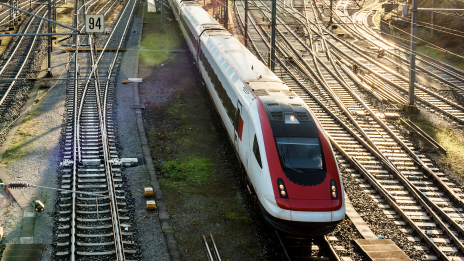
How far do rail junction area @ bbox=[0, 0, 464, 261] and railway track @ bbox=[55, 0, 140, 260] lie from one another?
6cm

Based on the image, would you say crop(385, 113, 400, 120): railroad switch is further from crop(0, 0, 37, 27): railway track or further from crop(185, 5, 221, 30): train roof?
crop(0, 0, 37, 27): railway track

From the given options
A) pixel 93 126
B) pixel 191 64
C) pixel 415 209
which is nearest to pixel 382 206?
pixel 415 209

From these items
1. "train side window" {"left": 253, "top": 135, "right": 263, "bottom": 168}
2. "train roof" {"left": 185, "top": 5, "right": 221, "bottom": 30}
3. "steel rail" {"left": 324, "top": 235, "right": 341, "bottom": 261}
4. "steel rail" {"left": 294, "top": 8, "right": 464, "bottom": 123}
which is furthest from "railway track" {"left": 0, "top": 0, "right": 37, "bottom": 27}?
"steel rail" {"left": 324, "top": 235, "right": 341, "bottom": 261}

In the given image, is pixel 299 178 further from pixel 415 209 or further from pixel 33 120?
pixel 33 120

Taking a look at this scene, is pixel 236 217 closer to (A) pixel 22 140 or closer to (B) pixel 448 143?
(A) pixel 22 140

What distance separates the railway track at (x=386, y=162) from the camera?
48.0 ft

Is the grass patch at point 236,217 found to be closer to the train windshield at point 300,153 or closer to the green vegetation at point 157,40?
the train windshield at point 300,153

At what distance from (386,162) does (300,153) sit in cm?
638

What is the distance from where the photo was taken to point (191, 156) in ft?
63.3

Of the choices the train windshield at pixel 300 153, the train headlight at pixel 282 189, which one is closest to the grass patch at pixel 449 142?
the train windshield at pixel 300 153

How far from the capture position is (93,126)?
21484 mm

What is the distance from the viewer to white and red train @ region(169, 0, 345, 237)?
12359 millimetres

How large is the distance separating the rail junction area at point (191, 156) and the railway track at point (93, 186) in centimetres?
6

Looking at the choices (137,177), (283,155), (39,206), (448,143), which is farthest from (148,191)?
(448,143)
